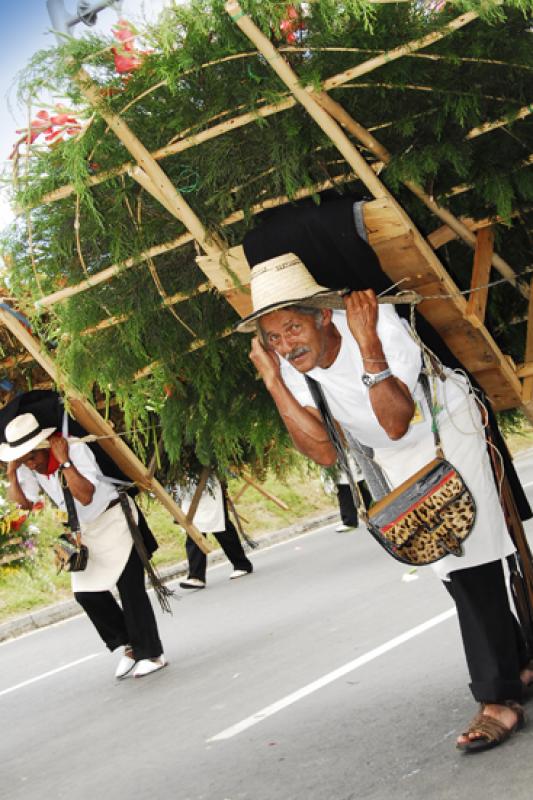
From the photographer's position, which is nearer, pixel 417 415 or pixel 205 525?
pixel 417 415

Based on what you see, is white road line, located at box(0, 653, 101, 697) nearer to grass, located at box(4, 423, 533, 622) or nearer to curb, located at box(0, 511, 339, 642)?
grass, located at box(4, 423, 533, 622)

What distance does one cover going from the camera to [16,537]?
14344mm

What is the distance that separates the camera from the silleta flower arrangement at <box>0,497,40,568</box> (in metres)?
13.9

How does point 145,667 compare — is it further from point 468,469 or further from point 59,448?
point 468,469

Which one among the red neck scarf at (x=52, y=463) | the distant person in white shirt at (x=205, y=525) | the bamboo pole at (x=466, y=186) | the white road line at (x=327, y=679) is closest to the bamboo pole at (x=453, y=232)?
the bamboo pole at (x=466, y=186)

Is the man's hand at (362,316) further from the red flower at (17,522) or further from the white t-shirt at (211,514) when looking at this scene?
the red flower at (17,522)

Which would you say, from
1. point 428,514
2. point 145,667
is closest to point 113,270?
point 428,514

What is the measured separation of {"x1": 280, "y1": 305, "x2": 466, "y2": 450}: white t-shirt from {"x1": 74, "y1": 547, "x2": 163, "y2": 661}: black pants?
3570 millimetres

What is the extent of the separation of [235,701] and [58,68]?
3.53m

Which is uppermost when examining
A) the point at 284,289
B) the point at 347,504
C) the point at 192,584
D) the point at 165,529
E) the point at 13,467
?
the point at 284,289

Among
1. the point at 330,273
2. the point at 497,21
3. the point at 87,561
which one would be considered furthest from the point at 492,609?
the point at 87,561

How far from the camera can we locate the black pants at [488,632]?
14.8 ft

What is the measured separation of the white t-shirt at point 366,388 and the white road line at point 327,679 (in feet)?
6.64

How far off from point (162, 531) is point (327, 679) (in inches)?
434
